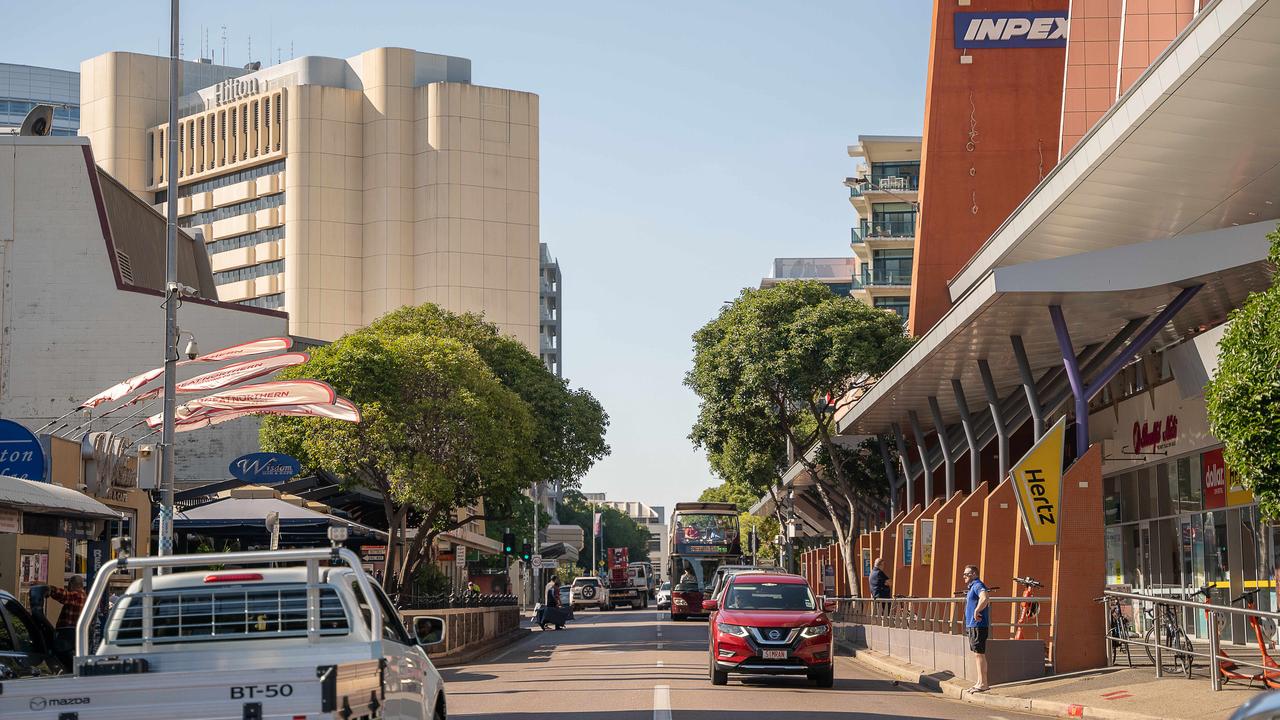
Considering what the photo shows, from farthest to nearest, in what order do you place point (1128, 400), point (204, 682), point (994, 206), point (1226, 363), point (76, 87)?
point (76, 87), point (994, 206), point (1128, 400), point (1226, 363), point (204, 682)

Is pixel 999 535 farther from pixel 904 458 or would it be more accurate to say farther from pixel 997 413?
pixel 904 458

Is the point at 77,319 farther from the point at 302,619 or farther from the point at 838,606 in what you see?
the point at 302,619

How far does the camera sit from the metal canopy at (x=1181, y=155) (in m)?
15.7

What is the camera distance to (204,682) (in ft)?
27.0

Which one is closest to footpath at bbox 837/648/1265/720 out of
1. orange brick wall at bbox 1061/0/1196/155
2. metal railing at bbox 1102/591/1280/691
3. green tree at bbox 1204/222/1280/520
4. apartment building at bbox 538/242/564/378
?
metal railing at bbox 1102/591/1280/691

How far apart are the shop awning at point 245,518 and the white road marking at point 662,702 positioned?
9.35m

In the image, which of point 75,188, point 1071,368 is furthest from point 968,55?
point 75,188

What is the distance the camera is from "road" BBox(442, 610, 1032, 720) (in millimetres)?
17578

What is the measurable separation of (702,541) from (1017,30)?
24.6 metres

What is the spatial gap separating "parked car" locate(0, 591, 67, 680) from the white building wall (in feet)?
114

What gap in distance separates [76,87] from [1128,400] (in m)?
153

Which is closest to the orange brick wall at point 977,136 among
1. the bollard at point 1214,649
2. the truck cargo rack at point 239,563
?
the bollard at point 1214,649

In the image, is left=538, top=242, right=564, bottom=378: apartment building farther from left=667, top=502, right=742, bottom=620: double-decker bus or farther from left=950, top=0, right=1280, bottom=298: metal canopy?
left=950, top=0, right=1280, bottom=298: metal canopy

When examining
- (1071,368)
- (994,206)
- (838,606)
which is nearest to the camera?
(1071,368)
